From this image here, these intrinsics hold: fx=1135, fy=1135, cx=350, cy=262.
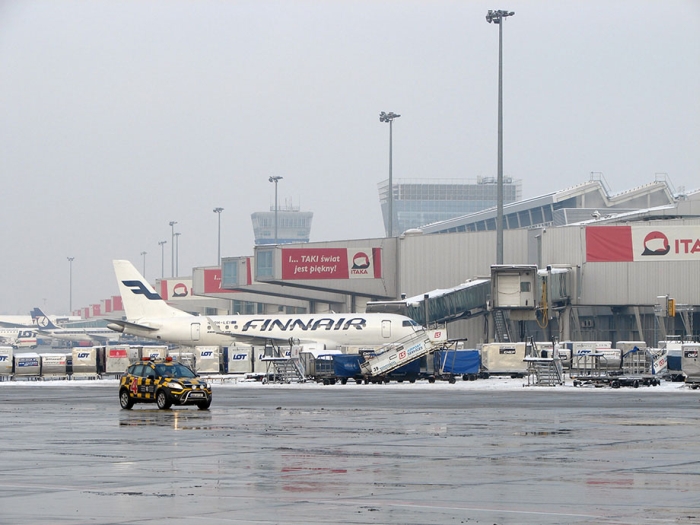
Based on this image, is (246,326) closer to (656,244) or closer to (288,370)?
(288,370)

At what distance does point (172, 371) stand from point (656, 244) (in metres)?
49.3

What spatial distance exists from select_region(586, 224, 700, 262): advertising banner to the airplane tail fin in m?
32.8

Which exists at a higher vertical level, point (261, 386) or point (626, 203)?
point (626, 203)

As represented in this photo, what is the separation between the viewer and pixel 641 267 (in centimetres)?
7900

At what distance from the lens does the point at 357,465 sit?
19.2 m

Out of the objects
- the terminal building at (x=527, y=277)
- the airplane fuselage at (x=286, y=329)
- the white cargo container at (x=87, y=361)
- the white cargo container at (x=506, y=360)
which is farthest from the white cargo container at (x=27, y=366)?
the white cargo container at (x=506, y=360)

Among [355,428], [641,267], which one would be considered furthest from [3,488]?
[641,267]

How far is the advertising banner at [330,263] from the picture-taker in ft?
310

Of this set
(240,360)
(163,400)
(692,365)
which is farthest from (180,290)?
(163,400)

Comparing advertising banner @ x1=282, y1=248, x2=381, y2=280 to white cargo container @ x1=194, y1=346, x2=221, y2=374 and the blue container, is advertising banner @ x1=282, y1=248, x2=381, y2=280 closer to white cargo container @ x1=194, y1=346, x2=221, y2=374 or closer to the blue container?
white cargo container @ x1=194, y1=346, x2=221, y2=374

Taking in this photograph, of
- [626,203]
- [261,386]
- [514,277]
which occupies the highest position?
[626,203]

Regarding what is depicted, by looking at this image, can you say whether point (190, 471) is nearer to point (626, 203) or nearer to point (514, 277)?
point (514, 277)

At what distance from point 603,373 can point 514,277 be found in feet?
52.0

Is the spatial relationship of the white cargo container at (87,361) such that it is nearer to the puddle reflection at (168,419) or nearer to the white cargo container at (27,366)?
the white cargo container at (27,366)
